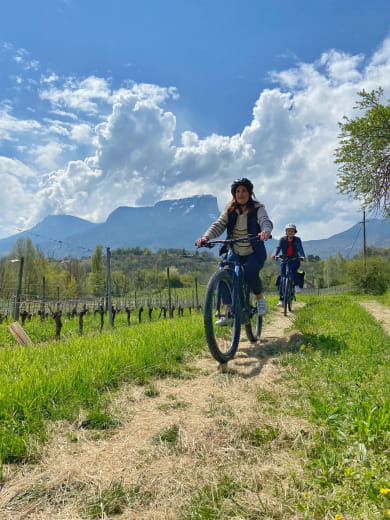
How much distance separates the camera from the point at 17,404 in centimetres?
248

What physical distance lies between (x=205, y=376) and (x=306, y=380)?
1.11 metres

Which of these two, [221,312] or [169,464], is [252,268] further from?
[169,464]

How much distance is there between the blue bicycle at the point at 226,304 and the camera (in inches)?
156

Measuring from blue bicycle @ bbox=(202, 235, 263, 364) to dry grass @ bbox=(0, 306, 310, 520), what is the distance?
1071 mm

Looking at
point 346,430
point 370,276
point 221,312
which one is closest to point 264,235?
point 221,312

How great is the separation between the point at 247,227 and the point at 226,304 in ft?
4.43

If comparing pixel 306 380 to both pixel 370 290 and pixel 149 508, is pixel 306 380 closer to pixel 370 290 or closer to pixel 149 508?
pixel 149 508

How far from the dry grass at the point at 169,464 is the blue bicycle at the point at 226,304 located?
42.2 inches

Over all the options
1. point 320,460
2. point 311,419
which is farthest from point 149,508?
point 311,419

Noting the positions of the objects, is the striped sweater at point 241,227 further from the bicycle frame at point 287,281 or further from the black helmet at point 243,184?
the bicycle frame at point 287,281

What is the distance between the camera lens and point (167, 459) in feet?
6.27

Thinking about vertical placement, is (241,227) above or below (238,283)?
above

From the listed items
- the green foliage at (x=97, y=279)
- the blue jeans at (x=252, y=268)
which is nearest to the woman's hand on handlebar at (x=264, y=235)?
the blue jeans at (x=252, y=268)

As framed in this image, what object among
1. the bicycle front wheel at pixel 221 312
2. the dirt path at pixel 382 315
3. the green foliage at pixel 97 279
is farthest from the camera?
the green foliage at pixel 97 279
